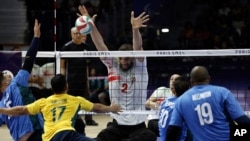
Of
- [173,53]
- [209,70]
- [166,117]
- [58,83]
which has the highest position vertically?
[173,53]

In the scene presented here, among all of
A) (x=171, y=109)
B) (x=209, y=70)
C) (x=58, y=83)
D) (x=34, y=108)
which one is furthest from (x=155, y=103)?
(x=209, y=70)

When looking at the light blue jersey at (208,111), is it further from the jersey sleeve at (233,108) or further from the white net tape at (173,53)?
the white net tape at (173,53)

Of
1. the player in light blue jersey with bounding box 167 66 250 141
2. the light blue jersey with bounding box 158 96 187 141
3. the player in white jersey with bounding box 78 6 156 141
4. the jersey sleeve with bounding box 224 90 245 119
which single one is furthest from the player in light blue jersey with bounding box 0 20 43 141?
the jersey sleeve with bounding box 224 90 245 119

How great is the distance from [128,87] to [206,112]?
2.63 meters

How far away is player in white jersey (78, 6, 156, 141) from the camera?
8.66 metres

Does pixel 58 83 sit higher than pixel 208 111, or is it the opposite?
pixel 58 83

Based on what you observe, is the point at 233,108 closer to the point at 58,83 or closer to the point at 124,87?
the point at 58,83

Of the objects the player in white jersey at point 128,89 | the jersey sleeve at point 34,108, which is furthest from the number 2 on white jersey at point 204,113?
the player in white jersey at point 128,89

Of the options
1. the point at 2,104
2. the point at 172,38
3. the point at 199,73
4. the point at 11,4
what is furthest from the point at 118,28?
the point at 199,73

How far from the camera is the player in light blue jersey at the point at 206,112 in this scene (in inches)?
248

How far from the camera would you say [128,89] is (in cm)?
886

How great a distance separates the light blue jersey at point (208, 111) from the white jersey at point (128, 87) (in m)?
2.29

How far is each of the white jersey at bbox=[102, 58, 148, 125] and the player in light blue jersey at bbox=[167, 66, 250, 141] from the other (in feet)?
7.33

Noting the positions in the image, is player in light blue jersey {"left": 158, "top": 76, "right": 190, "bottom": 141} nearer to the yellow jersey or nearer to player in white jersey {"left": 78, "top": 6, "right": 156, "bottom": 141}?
the yellow jersey
